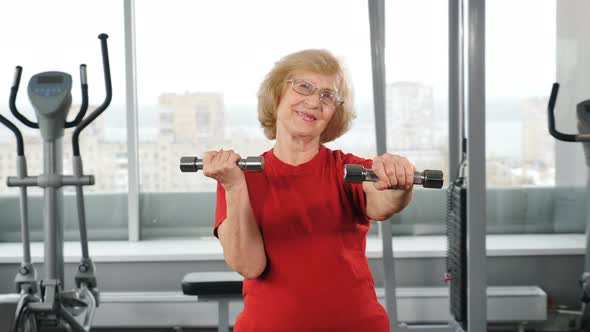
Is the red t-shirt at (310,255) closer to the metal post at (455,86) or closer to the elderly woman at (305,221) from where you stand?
the elderly woman at (305,221)

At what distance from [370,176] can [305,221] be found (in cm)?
24

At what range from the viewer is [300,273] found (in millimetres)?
1459

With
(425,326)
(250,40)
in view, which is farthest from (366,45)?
(425,326)

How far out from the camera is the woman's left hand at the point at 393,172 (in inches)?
50.6

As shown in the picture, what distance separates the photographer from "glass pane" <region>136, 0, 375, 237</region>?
3994mm

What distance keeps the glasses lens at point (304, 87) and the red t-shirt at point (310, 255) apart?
17cm

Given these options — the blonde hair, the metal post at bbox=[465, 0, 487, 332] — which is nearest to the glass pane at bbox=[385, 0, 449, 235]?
the metal post at bbox=[465, 0, 487, 332]

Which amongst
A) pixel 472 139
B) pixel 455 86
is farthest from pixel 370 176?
pixel 455 86

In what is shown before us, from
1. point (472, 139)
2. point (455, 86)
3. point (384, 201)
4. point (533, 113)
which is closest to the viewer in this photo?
point (384, 201)

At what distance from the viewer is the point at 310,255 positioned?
4.78 feet

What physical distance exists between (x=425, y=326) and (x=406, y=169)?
2269 millimetres

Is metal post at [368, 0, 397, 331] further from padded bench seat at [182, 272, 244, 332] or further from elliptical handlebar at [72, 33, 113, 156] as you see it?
elliptical handlebar at [72, 33, 113, 156]

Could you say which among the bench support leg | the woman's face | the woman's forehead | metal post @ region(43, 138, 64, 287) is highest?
the woman's forehead

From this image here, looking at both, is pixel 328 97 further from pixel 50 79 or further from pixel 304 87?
pixel 50 79
